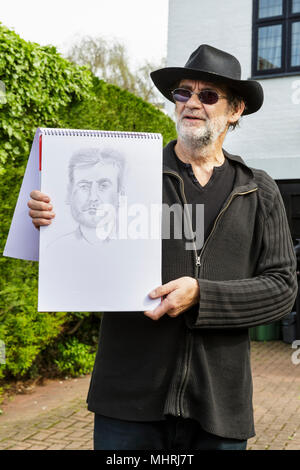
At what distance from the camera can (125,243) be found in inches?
72.2

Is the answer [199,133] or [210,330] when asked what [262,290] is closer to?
[210,330]

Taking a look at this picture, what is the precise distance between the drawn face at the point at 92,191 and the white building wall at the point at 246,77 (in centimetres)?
856

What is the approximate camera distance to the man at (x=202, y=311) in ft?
6.24

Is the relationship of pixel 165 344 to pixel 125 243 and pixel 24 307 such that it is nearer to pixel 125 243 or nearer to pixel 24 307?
pixel 125 243

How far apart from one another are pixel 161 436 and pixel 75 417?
11.5 feet

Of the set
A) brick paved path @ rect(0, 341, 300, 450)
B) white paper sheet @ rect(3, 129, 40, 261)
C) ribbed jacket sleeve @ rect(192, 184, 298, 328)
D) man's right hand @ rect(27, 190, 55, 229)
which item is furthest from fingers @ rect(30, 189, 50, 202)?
brick paved path @ rect(0, 341, 300, 450)

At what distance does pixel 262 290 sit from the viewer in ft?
6.35

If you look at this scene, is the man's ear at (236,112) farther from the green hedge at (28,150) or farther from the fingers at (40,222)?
the green hedge at (28,150)

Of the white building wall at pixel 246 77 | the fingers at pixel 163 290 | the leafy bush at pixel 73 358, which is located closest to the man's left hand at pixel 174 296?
the fingers at pixel 163 290

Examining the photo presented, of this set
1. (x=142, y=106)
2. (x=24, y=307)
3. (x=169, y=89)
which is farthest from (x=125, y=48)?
(x=169, y=89)

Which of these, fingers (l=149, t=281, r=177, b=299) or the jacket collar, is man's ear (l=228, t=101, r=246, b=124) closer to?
the jacket collar

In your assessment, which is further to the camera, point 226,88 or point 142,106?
point 142,106

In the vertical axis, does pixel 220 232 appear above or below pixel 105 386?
above

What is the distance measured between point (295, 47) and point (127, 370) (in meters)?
9.65
